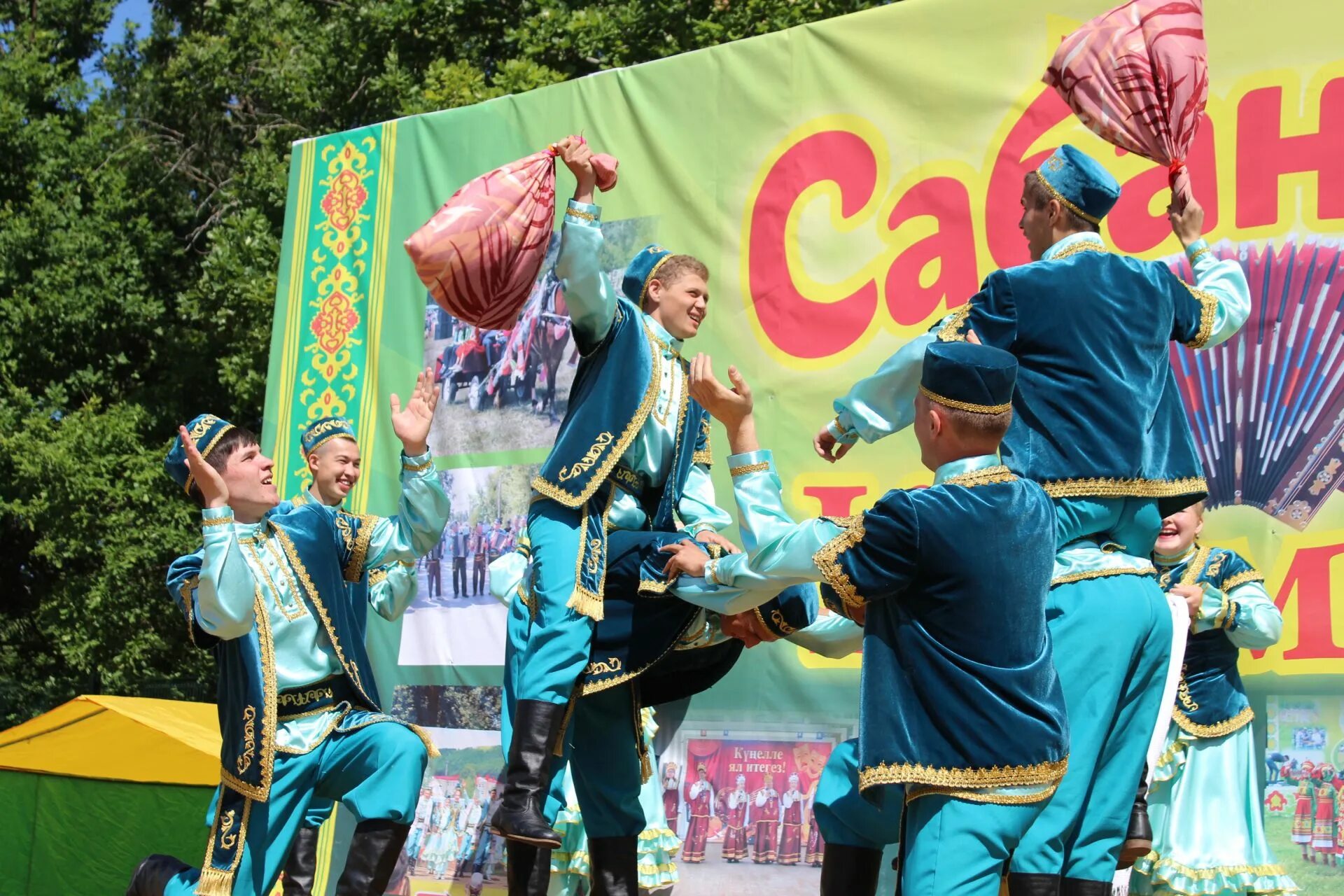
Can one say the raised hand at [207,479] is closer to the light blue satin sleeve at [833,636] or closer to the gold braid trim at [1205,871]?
the light blue satin sleeve at [833,636]

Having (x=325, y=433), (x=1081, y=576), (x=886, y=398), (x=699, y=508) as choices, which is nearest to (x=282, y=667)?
(x=325, y=433)

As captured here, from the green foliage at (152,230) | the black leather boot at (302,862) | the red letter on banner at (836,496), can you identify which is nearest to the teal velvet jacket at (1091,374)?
the red letter on banner at (836,496)

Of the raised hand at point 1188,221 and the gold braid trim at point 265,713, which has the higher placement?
the raised hand at point 1188,221

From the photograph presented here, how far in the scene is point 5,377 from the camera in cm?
1299

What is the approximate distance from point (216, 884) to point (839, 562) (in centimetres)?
210

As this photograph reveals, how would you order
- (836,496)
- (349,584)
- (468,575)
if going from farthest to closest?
(468,575), (836,496), (349,584)

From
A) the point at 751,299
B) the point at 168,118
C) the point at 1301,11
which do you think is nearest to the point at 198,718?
the point at 751,299

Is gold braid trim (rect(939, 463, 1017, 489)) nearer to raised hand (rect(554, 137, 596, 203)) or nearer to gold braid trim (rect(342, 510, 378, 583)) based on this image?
raised hand (rect(554, 137, 596, 203))

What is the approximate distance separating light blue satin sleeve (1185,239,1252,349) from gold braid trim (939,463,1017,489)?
90 cm

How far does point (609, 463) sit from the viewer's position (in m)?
3.69

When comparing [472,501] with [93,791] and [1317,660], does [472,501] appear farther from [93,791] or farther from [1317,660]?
[1317,660]

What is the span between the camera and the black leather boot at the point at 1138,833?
3360 mm

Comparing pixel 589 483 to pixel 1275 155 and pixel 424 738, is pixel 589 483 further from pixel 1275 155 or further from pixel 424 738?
pixel 1275 155

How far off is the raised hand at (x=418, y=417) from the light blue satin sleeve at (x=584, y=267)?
2.27 feet
